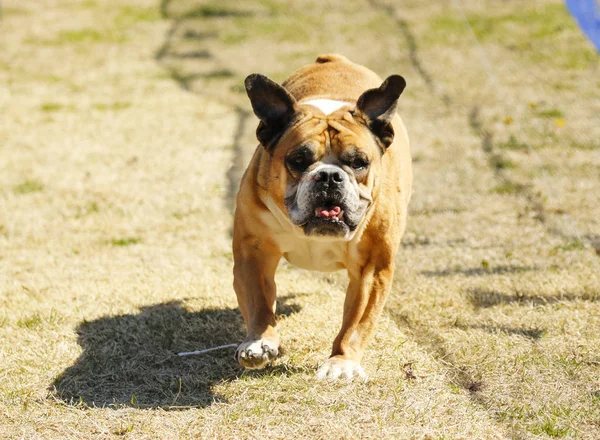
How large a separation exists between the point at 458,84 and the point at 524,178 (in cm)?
367

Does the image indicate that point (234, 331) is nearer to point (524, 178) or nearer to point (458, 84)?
point (524, 178)

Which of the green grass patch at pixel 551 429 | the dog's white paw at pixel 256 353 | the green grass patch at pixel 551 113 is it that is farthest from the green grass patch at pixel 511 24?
the green grass patch at pixel 551 429

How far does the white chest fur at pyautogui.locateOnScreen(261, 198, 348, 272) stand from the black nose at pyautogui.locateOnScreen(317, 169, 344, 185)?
0.38 metres

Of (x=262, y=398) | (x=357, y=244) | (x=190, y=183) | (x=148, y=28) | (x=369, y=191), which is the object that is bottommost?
(x=148, y=28)

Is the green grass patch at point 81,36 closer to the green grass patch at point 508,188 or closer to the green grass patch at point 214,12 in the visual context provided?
the green grass patch at point 214,12

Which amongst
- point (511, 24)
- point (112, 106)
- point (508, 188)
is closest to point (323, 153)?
point (508, 188)

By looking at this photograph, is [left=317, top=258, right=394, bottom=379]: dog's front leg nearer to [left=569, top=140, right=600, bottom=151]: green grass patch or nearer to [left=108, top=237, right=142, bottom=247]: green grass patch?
[left=108, top=237, right=142, bottom=247]: green grass patch

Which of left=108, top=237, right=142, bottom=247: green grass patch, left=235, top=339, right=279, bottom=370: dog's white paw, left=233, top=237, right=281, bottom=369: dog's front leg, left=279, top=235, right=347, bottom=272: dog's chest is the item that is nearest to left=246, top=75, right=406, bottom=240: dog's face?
left=279, top=235, right=347, bottom=272: dog's chest

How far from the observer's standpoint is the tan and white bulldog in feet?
14.1

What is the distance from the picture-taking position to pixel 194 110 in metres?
11.0

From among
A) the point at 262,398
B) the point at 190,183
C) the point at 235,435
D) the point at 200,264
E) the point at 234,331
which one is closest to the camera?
the point at 235,435

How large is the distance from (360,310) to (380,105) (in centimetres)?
104

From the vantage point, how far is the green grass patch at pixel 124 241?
6.98 metres

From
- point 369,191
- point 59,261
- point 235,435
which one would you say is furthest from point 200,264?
point 235,435
